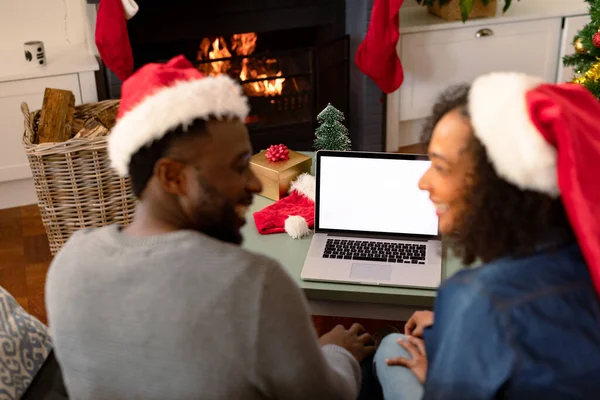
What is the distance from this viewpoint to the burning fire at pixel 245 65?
3.54 metres

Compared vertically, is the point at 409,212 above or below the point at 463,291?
below

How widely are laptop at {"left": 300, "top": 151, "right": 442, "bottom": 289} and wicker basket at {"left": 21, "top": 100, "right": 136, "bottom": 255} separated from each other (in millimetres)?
1119

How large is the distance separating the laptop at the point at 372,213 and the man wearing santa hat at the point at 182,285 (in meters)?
0.56

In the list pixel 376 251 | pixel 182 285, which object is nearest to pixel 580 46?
pixel 376 251

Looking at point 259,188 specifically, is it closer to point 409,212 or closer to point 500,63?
point 409,212

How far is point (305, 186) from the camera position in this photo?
6.92 feet

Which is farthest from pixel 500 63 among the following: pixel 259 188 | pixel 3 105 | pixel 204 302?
pixel 204 302

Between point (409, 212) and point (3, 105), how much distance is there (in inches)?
82.2

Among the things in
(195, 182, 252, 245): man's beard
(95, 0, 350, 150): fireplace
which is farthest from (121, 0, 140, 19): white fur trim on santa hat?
(195, 182, 252, 245): man's beard

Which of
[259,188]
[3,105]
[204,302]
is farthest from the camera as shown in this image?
[3,105]

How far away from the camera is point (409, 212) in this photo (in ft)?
6.20

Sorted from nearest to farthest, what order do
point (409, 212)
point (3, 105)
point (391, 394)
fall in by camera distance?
1. point (391, 394)
2. point (409, 212)
3. point (3, 105)

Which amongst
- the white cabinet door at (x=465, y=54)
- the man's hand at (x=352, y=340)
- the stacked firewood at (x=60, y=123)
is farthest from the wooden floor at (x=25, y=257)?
the white cabinet door at (x=465, y=54)

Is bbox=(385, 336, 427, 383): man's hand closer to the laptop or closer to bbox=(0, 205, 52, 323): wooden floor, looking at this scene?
the laptop
